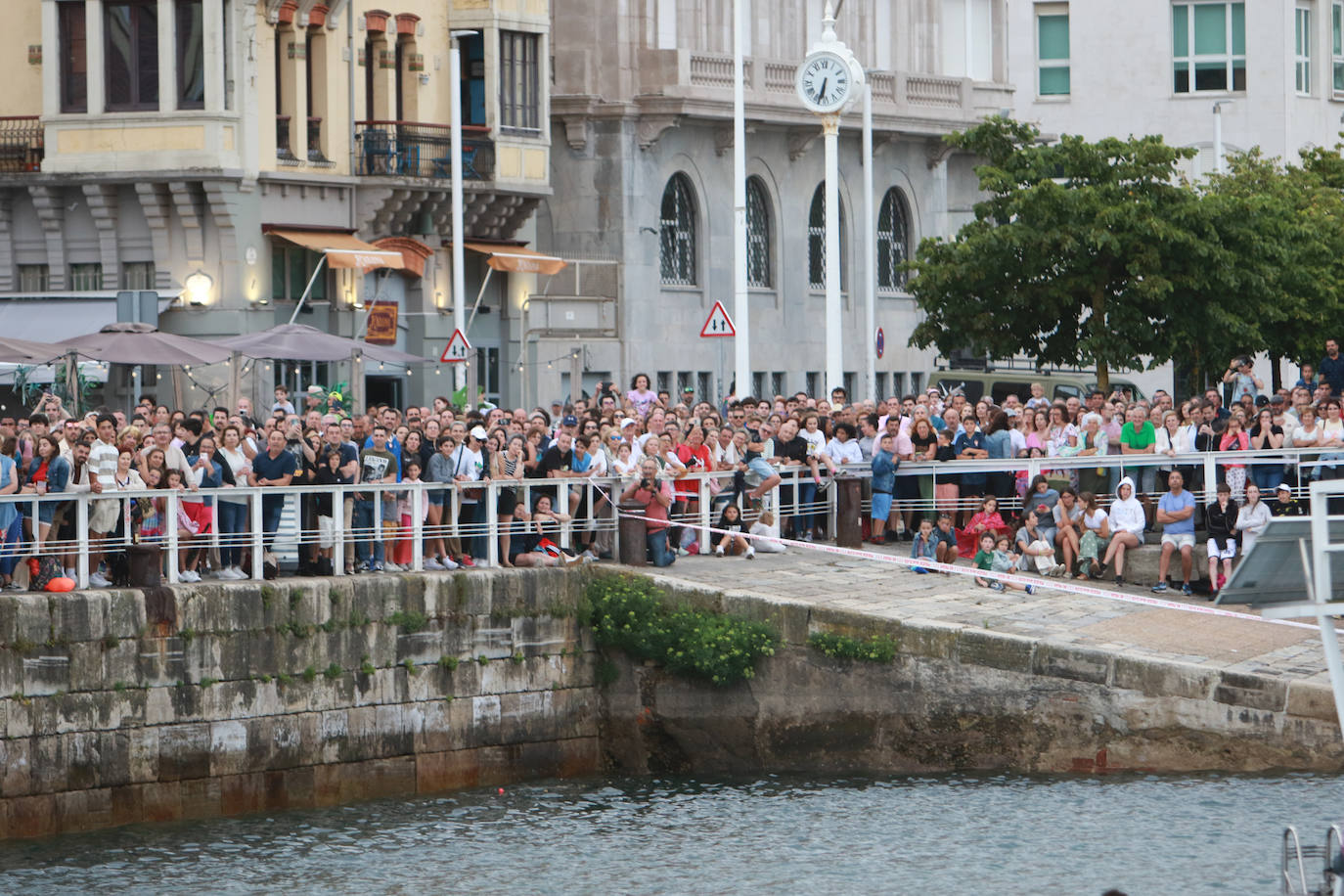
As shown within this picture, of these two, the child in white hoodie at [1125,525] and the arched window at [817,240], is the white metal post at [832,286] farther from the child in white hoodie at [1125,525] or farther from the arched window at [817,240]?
the arched window at [817,240]

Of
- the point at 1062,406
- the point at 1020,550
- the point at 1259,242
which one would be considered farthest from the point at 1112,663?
the point at 1259,242

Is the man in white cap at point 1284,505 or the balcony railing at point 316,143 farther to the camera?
the balcony railing at point 316,143

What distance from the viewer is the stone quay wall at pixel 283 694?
19625 mm

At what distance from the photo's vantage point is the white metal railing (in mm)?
20031

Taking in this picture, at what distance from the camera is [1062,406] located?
26344mm

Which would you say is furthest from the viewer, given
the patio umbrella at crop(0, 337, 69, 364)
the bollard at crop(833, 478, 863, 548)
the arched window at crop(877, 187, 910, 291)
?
the arched window at crop(877, 187, 910, 291)

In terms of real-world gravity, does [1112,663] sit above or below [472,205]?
below

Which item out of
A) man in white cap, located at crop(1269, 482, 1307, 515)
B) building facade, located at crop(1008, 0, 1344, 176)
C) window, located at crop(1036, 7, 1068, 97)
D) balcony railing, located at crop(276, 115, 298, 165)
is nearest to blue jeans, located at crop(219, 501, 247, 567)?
man in white cap, located at crop(1269, 482, 1307, 515)

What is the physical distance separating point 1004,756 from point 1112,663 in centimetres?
124

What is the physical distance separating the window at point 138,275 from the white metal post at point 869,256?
11.4 metres

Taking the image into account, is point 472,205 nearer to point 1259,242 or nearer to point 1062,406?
point 1259,242

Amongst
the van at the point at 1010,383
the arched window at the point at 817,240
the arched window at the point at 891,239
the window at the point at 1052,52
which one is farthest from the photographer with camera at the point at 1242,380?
the window at the point at 1052,52

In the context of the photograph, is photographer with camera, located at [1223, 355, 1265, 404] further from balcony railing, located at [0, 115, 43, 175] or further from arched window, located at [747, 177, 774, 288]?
arched window, located at [747, 177, 774, 288]

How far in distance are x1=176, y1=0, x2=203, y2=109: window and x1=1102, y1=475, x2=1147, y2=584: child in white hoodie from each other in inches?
672
